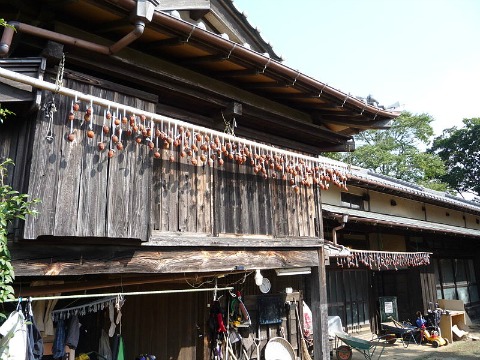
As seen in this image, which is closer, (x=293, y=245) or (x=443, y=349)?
(x=293, y=245)

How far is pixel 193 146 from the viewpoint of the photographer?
206 inches

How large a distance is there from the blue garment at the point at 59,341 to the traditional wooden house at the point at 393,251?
6.65m

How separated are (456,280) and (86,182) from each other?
19.0m

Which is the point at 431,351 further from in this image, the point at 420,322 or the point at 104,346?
the point at 104,346

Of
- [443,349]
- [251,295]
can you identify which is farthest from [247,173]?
[443,349]

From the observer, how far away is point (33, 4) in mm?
4242

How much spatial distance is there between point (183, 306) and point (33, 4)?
17.9ft

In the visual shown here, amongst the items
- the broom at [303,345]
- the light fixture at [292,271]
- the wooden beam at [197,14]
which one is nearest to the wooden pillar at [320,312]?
the light fixture at [292,271]

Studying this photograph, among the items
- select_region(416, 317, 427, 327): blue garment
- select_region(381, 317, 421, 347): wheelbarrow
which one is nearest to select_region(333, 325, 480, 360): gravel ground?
select_region(381, 317, 421, 347): wheelbarrow

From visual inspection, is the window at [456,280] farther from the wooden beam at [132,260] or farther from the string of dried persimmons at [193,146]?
the wooden beam at [132,260]

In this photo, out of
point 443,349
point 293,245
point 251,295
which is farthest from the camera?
point 443,349

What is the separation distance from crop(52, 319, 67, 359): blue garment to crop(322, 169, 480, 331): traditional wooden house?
6.65 m

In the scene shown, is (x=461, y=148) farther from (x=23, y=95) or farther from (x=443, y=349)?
(x=23, y=95)

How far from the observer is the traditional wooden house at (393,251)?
1203cm
